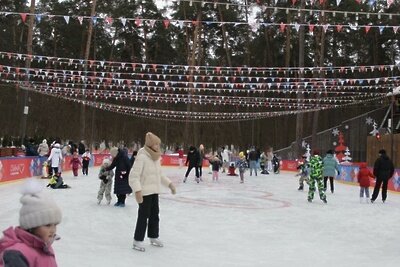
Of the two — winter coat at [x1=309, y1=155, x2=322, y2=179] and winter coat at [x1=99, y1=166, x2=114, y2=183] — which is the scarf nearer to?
winter coat at [x1=99, y1=166, x2=114, y2=183]

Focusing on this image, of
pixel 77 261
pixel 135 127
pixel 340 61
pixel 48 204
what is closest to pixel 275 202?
pixel 77 261

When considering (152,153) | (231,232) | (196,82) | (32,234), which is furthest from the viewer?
(196,82)

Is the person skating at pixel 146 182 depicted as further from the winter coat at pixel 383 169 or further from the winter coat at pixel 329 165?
the winter coat at pixel 329 165

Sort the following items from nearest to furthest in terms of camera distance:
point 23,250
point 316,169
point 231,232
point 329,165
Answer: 1. point 23,250
2. point 231,232
3. point 316,169
4. point 329,165

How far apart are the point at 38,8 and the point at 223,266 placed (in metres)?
39.4

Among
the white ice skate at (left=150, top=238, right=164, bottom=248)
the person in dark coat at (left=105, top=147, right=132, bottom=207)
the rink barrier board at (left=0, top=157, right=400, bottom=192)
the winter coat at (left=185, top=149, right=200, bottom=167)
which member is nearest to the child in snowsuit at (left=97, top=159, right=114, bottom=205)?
the person in dark coat at (left=105, top=147, right=132, bottom=207)

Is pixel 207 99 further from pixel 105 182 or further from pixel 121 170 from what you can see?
pixel 121 170

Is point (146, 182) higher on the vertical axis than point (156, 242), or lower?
higher

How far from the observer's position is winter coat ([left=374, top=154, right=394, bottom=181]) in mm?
14742

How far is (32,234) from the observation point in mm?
2562

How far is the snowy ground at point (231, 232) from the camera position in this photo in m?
6.72

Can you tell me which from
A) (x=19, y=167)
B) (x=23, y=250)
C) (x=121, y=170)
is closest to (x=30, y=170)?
(x=19, y=167)

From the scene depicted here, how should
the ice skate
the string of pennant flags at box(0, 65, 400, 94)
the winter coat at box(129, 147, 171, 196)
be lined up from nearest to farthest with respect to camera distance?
the winter coat at box(129, 147, 171, 196) < the ice skate < the string of pennant flags at box(0, 65, 400, 94)

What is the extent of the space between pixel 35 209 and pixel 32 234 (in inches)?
4.9
